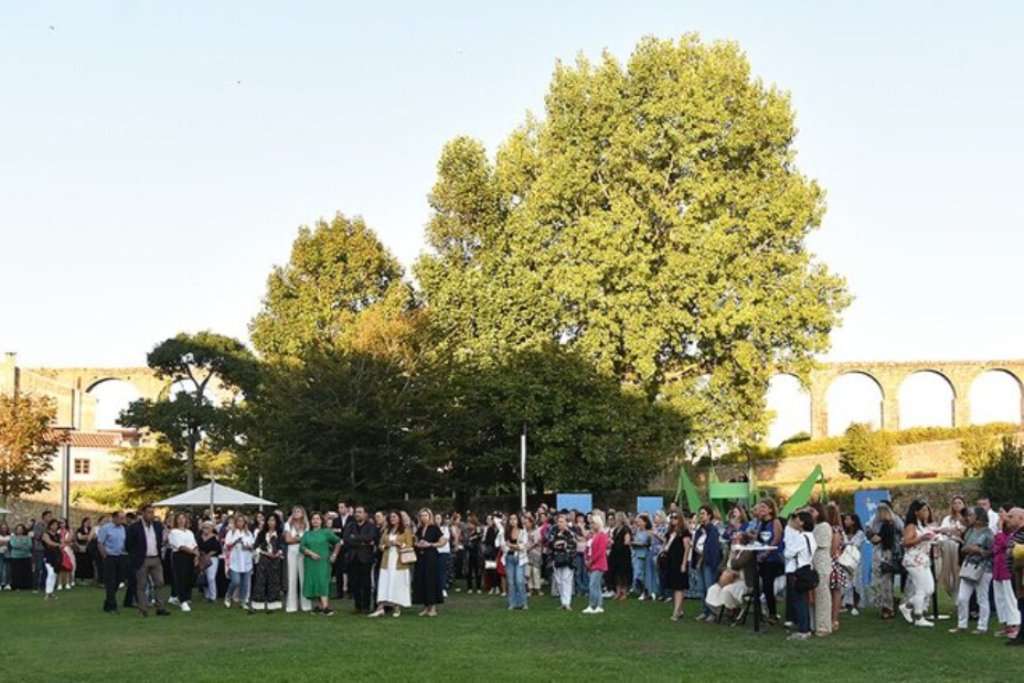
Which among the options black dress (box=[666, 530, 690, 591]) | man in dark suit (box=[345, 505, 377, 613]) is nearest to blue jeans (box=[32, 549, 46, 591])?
man in dark suit (box=[345, 505, 377, 613])

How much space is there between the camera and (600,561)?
726 inches

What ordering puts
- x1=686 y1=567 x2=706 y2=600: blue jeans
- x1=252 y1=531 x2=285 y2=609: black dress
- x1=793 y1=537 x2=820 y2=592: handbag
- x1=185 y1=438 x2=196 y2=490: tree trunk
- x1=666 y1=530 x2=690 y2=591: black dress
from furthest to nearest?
x1=185 y1=438 x2=196 y2=490: tree trunk → x1=252 y1=531 x2=285 y2=609: black dress → x1=686 y1=567 x2=706 y2=600: blue jeans → x1=666 y1=530 x2=690 y2=591: black dress → x1=793 y1=537 x2=820 y2=592: handbag

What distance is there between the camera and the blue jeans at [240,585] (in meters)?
20.8

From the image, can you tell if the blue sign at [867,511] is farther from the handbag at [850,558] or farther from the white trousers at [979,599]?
the white trousers at [979,599]

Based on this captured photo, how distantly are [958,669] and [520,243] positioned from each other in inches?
1218

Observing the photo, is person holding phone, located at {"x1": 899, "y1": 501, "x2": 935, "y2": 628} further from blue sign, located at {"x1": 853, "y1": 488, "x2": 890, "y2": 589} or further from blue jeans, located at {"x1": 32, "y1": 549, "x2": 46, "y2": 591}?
blue jeans, located at {"x1": 32, "y1": 549, "x2": 46, "y2": 591}

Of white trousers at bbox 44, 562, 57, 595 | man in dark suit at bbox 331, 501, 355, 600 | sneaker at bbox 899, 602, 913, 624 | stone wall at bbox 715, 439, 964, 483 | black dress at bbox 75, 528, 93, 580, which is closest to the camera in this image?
sneaker at bbox 899, 602, 913, 624

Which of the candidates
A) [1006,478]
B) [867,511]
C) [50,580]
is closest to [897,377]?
[1006,478]

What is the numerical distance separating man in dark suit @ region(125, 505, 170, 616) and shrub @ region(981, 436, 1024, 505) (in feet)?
74.2

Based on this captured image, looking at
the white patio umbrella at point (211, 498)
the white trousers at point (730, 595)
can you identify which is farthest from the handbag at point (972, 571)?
the white patio umbrella at point (211, 498)

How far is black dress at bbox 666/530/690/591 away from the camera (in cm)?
1767

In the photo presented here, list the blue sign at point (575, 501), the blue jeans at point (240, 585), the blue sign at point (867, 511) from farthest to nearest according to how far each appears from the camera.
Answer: the blue sign at point (575, 501), the blue jeans at point (240, 585), the blue sign at point (867, 511)

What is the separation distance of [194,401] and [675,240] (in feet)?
58.1

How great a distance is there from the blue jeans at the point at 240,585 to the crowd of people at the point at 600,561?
0.11 feet
